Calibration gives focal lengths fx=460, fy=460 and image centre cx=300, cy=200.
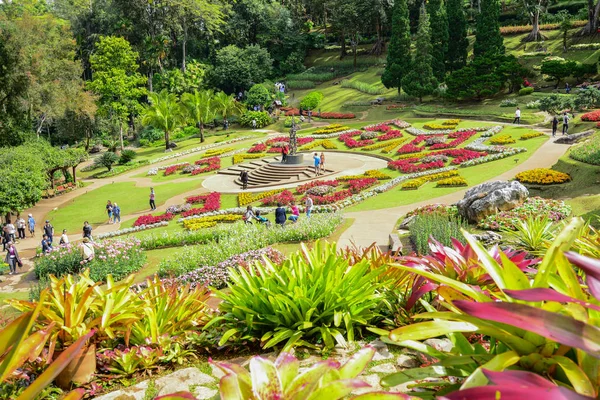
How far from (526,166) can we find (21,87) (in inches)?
1321

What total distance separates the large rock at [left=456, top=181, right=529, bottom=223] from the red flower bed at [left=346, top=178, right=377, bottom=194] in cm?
927

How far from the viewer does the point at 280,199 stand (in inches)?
932

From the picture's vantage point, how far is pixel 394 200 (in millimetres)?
21203

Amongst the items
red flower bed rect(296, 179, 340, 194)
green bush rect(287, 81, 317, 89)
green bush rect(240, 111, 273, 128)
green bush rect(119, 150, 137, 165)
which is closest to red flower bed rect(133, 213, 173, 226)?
red flower bed rect(296, 179, 340, 194)

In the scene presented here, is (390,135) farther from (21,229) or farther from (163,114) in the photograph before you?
(21,229)

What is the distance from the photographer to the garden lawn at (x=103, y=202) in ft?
83.7

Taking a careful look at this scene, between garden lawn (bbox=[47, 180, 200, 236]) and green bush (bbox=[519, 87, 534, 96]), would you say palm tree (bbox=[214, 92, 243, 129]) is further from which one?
green bush (bbox=[519, 87, 534, 96])

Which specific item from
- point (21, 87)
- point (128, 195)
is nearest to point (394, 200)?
point (128, 195)

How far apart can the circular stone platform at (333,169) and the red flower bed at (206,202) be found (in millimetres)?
1505

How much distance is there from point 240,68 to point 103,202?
35.8 m

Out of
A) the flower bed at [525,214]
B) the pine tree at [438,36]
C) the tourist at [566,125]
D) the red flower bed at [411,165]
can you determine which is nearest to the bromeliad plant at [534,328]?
the flower bed at [525,214]

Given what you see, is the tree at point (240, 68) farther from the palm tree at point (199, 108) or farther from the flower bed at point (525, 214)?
the flower bed at point (525, 214)

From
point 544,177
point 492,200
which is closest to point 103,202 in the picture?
point 492,200

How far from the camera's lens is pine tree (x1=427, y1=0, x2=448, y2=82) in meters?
42.8
